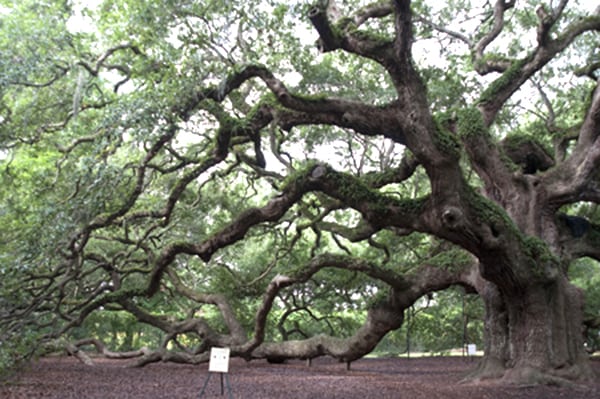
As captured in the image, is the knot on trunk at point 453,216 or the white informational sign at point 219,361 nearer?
the white informational sign at point 219,361

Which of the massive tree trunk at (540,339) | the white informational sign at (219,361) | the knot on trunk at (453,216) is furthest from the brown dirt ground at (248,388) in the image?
the knot on trunk at (453,216)

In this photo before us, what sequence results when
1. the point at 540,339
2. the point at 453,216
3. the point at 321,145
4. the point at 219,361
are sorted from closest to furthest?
the point at 219,361 < the point at 453,216 < the point at 540,339 < the point at 321,145

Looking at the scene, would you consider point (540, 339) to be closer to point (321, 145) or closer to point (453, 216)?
point (453, 216)

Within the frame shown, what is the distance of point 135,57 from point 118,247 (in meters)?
7.85

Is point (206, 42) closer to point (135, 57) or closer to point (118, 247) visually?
point (135, 57)

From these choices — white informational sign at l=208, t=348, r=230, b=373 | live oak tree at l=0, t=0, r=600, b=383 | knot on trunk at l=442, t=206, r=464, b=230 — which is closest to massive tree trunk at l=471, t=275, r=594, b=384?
live oak tree at l=0, t=0, r=600, b=383

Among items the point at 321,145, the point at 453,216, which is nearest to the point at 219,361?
the point at 453,216

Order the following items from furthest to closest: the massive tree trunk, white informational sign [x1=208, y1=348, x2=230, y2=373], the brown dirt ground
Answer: the massive tree trunk, the brown dirt ground, white informational sign [x1=208, y1=348, x2=230, y2=373]

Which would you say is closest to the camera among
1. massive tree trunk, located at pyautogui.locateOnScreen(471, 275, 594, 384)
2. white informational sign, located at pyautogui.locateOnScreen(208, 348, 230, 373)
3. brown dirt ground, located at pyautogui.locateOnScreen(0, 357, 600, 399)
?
white informational sign, located at pyautogui.locateOnScreen(208, 348, 230, 373)

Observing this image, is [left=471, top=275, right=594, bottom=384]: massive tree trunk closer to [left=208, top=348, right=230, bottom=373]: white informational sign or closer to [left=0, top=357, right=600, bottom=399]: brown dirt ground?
[left=0, top=357, right=600, bottom=399]: brown dirt ground

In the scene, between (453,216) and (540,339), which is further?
(540,339)

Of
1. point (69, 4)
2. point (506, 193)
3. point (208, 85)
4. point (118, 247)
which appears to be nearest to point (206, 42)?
point (208, 85)

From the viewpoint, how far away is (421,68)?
10.3m

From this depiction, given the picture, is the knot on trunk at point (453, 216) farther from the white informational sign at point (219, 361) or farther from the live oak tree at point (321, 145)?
the white informational sign at point (219, 361)
